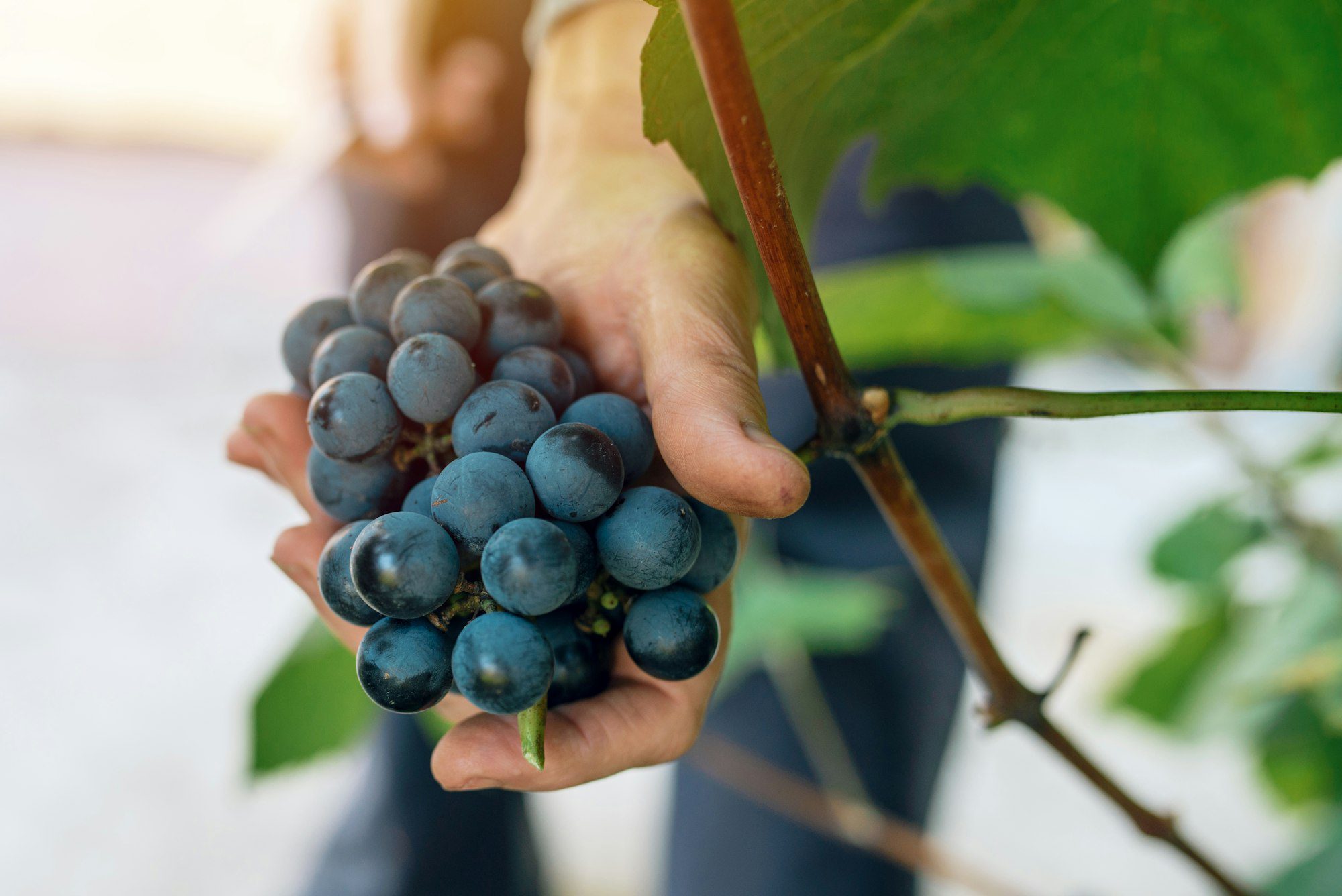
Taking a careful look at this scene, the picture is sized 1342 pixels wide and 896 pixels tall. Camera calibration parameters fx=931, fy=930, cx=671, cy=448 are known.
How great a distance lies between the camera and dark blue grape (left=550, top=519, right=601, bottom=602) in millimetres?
336

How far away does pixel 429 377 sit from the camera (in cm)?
37

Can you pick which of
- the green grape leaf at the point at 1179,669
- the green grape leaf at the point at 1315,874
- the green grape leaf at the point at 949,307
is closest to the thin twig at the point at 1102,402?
the green grape leaf at the point at 949,307

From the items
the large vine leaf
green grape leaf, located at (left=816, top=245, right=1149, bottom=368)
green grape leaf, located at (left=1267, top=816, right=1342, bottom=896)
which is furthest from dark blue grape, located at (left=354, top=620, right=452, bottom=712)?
green grape leaf, located at (left=1267, top=816, right=1342, bottom=896)

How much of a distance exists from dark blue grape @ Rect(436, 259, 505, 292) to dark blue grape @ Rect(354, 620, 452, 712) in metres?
0.18

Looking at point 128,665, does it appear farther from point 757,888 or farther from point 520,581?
point 520,581

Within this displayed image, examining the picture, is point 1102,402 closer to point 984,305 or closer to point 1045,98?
point 1045,98

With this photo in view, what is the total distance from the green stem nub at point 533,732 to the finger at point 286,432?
19 cm

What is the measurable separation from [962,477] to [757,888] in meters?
0.54

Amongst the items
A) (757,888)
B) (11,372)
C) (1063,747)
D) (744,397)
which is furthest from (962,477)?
(11,372)

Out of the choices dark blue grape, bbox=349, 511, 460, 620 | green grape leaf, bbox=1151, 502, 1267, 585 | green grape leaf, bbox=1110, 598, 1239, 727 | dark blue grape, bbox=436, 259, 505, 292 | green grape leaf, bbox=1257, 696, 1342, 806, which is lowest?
green grape leaf, bbox=1257, 696, 1342, 806

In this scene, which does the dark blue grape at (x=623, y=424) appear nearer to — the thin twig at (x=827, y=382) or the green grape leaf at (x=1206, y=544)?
the thin twig at (x=827, y=382)

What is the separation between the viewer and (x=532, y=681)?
0.31m

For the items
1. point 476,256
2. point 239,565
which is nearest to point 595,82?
point 476,256

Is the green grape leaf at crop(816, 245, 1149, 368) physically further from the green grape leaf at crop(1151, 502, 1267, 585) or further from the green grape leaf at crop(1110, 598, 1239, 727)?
the green grape leaf at crop(1110, 598, 1239, 727)
